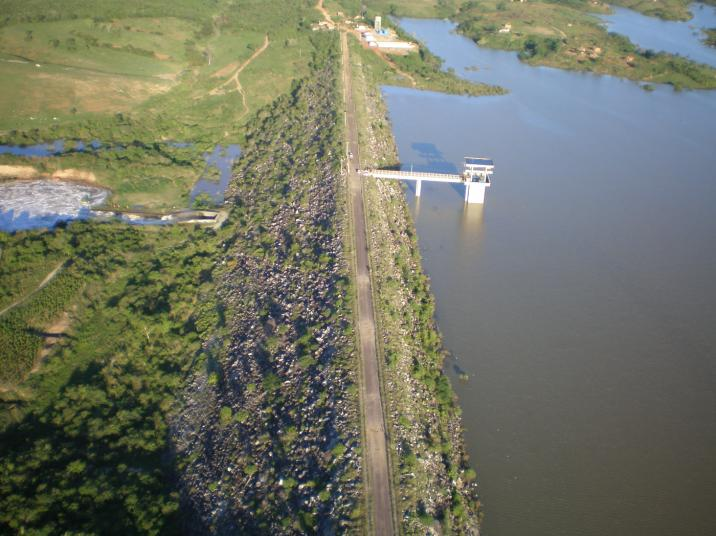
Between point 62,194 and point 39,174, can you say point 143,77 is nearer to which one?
point 39,174

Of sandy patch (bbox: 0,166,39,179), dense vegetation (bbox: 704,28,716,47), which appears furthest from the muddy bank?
dense vegetation (bbox: 704,28,716,47)

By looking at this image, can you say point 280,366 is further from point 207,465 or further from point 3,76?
point 3,76

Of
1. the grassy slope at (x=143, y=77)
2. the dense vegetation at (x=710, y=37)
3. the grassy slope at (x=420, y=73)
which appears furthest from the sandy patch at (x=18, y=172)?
the dense vegetation at (x=710, y=37)

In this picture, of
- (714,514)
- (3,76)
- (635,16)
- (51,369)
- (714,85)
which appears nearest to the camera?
(714,514)

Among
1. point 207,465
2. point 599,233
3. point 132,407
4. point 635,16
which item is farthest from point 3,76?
point 635,16

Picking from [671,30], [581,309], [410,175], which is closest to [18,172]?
[410,175]

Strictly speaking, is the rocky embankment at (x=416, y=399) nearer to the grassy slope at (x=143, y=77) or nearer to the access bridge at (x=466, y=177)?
the access bridge at (x=466, y=177)

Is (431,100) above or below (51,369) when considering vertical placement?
above

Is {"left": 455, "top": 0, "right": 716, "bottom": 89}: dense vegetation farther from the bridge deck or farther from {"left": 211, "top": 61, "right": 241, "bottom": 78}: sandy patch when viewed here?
the bridge deck
